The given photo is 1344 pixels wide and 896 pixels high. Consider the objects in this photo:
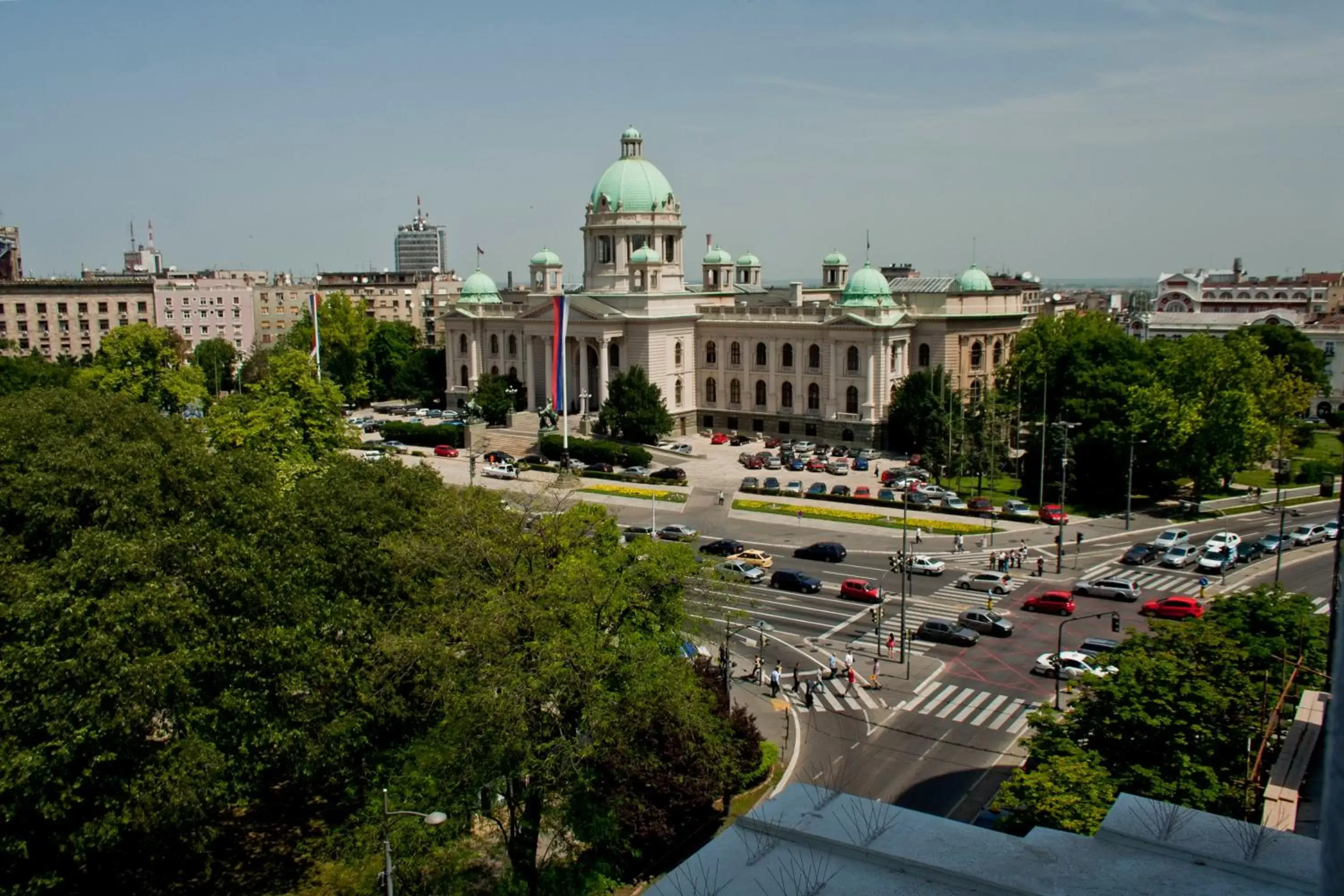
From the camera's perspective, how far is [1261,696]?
27.7 meters

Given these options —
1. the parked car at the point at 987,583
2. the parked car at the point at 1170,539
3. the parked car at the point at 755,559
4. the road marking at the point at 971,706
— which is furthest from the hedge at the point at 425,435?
the road marking at the point at 971,706

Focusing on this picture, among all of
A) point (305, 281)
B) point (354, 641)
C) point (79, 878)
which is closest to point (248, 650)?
point (354, 641)

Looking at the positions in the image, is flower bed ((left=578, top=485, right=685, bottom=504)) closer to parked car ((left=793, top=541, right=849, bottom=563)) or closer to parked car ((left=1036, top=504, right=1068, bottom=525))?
parked car ((left=793, top=541, right=849, bottom=563))

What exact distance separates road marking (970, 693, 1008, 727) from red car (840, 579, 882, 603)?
11261 millimetres

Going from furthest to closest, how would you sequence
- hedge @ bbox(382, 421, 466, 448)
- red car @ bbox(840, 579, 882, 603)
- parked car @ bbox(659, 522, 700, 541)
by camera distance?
1. hedge @ bbox(382, 421, 466, 448)
2. parked car @ bbox(659, 522, 700, 541)
3. red car @ bbox(840, 579, 882, 603)

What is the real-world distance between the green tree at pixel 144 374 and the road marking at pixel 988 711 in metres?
64.8

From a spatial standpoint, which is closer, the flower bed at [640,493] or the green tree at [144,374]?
the flower bed at [640,493]

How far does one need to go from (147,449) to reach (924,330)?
68576 mm

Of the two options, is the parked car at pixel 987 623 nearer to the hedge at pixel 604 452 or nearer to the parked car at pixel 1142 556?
the parked car at pixel 1142 556

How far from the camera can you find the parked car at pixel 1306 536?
59.4 metres

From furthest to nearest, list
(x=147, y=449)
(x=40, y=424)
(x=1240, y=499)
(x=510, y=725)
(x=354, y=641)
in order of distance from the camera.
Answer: (x=1240, y=499)
(x=40, y=424)
(x=147, y=449)
(x=354, y=641)
(x=510, y=725)

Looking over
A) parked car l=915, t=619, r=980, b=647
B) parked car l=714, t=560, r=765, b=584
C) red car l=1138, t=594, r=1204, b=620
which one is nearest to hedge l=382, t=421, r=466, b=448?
parked car l=714, t=560, r=765, b=584

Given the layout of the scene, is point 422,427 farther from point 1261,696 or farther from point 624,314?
point 1261,696

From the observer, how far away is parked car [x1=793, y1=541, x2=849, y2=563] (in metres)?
58.3
